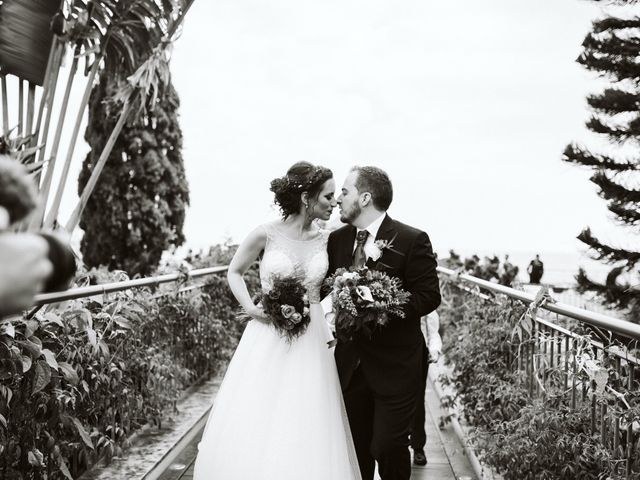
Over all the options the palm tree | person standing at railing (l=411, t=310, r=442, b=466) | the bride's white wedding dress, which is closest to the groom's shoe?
person standing at railing (l=411, t=310, r=442, b=466)

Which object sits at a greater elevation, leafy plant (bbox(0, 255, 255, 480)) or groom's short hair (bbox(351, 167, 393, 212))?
groom's short hair (bbox(351, 167, 393, 212))

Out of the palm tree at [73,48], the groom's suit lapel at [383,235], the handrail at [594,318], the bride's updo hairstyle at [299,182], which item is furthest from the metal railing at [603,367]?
the palm tree at [73,48]

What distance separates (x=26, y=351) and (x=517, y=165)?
2086cm

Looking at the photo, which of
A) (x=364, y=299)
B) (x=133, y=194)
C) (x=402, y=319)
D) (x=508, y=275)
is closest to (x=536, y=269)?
(x=508, y=275)

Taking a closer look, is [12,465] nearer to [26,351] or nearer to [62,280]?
[26,351]

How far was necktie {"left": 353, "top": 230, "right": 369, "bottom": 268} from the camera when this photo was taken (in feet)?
12.9

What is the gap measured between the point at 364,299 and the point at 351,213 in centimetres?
66

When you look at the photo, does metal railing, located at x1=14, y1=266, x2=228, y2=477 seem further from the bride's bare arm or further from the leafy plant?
the bride's bare arm

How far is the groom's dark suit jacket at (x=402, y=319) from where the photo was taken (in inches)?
146

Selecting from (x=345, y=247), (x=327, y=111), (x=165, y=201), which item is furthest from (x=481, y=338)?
(x=327, y=111)

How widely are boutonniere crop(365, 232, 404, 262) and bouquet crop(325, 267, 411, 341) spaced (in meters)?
0.17

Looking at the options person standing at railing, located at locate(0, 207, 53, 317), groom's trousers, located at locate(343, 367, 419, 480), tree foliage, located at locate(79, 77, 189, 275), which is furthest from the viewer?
tree foliage, located at locate(79, 77, 189, 275)

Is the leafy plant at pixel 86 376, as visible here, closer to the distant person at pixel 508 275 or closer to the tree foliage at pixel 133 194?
the distant person at pixel 508 275

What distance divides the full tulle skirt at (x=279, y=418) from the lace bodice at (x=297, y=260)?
10.1 inches
